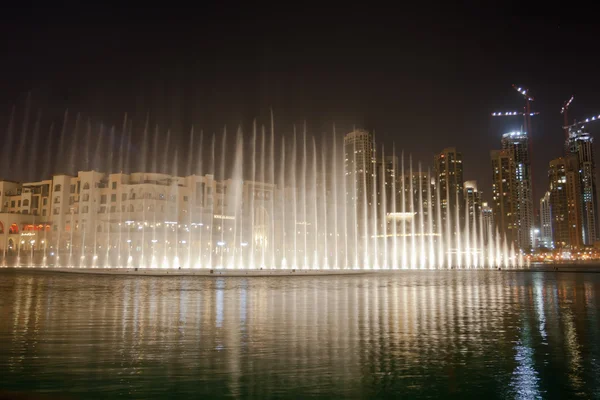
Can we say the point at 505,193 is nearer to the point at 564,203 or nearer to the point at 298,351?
the point at 564,203

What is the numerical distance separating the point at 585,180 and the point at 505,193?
3971cm

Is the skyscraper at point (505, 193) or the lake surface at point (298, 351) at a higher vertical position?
the skyscraper at point (505, 193)

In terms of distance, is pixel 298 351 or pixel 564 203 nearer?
pixel 298 351

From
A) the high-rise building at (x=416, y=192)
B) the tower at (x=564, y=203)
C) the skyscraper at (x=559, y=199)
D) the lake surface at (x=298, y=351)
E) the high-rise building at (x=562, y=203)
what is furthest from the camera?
the skyscraper at (x=559, y=199)

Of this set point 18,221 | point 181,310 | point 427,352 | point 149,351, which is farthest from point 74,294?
point 18,221

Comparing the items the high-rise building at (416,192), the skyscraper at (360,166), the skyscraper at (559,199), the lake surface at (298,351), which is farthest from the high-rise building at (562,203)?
the lake surface at (298,351)

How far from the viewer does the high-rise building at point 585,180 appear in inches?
6924

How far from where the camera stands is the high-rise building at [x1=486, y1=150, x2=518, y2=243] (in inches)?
6742

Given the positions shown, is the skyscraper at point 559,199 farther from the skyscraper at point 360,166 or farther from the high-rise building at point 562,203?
the skyscraper at point 360,166

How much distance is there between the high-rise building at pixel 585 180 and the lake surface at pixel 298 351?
184215mm

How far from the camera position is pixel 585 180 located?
604 ft

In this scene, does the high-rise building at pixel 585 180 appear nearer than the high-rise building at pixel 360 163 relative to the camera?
No

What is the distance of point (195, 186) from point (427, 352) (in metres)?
86.1

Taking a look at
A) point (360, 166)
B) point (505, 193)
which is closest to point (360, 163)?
point (360, 166)
